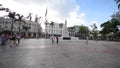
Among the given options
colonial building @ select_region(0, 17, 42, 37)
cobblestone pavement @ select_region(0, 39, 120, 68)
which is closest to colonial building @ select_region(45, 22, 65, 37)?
colonial building @ select_region(0, 17, 42, 37)

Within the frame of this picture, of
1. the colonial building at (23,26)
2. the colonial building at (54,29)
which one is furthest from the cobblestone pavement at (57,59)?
the colonial building at (54,29)

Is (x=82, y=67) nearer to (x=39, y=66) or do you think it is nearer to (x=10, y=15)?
(x=39, y=66)

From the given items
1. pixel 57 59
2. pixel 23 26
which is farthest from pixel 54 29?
pixel 57 59

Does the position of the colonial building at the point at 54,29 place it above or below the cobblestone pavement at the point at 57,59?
above

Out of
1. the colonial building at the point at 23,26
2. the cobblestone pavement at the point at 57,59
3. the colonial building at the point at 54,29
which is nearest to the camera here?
the cobblestone pavement at the point at 57,59

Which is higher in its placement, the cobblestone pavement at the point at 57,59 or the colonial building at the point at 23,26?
the colonial building at the point at 23,26

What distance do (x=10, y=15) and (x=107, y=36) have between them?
209 ft

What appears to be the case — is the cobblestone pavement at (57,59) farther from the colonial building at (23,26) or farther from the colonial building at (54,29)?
the colonial building at (54,29)

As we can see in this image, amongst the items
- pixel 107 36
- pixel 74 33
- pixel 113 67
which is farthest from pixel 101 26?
pixel 113 67

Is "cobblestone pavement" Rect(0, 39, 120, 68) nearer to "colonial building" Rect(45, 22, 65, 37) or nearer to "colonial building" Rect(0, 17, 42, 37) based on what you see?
"colonial building" Rect(0, 17, 42, 37)

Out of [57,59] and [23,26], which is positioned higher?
[23,26]

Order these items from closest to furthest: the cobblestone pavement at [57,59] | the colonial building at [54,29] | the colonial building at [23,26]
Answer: the cobblestone pavement at [57,59] < the colonial building at [23,26] < the colonial building at [54,29]

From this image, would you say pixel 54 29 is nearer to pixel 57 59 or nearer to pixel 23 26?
pixel 23 26

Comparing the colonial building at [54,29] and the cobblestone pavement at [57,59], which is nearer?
the cobblestone pavement at [57,59]
